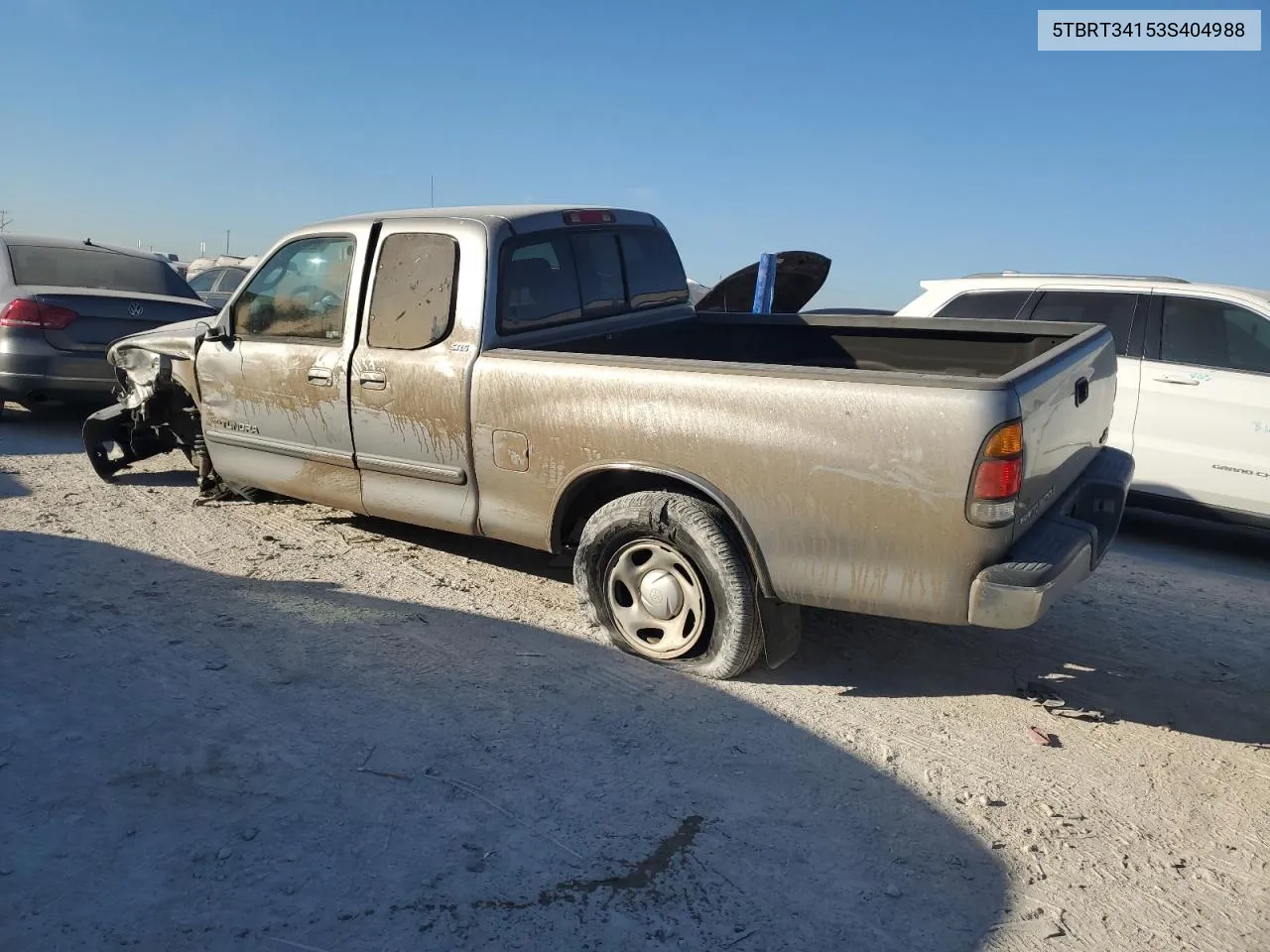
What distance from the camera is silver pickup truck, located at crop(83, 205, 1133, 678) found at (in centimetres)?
321

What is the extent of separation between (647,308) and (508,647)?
87.1 inches

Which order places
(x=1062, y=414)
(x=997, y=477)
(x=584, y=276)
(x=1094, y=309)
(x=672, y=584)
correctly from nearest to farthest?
1. (x=997, y=477)
2. (x=1062, y=414)
3. (x=672, y=584)
4. (x=584, y=276)
5. (x=1094, y=309)

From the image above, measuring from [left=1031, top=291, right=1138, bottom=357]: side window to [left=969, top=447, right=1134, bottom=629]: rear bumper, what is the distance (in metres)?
3.07

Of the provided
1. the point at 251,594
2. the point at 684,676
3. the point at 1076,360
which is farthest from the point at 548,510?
the point at 1076,360

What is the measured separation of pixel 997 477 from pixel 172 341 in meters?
5.01

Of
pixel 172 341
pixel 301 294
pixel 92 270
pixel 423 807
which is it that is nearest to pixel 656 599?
pixel 423 807

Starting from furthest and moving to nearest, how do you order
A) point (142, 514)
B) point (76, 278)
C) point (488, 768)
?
point (76, 278)
point (142, 514)
point (488, 768)

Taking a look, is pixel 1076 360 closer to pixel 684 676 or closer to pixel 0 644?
pixel 684 676

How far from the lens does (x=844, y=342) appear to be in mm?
5332

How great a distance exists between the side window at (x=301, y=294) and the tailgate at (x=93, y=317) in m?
2.83

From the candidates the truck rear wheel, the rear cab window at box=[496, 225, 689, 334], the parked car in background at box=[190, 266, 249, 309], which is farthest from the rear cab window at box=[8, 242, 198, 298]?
the parked car in background at box=[190, 266, 249, 309]

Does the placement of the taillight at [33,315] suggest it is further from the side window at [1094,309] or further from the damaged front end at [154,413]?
the side window at [1094,309]

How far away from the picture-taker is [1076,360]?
374 cm

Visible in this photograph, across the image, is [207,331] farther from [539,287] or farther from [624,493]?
[624,493]
